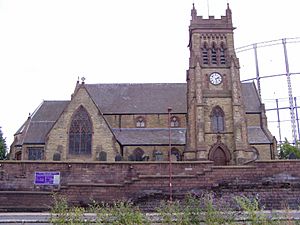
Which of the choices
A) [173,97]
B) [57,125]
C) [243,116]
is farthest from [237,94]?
[57,125]

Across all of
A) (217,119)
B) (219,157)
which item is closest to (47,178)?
(219,157)

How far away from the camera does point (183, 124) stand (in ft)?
147

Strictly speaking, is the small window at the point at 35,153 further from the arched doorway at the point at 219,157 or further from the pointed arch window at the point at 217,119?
the pointed arch window at the point at 217,119

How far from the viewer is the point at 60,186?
25.9 metres

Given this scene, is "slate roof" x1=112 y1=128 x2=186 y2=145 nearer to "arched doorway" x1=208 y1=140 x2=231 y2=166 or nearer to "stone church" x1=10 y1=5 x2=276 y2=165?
"stone church" x1=10 y1=5 x2=276 y2=165

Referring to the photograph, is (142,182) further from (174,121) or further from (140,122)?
(174,121)

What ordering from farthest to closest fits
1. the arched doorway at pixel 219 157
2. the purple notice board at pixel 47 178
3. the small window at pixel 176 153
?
1. the small window at pixel 176 153
2. the arched doorway at pixel 219 157
3. the purple notice board at pixel 47 178

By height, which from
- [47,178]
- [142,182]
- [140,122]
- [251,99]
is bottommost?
[142,182]

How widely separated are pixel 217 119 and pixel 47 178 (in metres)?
19.4

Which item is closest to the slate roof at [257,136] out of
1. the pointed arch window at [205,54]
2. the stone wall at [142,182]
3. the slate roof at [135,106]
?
the slate roof at [135,106]

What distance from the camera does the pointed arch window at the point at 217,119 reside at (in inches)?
1516

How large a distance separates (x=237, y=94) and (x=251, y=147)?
580 cm

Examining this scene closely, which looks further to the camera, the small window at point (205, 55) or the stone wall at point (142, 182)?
the small window at point (205, 55)

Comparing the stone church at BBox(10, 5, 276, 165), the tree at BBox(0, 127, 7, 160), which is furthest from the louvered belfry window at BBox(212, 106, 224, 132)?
the tree at BBox(0, 127, 7, 160)
